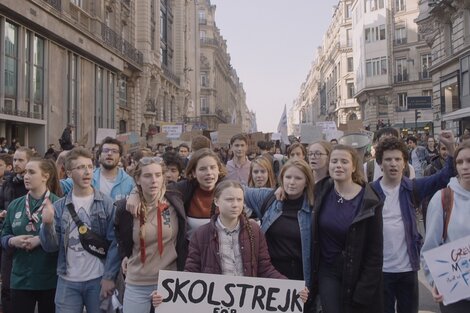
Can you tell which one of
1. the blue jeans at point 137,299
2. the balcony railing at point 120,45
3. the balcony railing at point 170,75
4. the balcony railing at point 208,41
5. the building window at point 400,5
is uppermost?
the balcony railing at point 208,41

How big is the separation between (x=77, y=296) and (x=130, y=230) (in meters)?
0.76

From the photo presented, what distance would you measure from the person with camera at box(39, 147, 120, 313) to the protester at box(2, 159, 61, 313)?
19 cm

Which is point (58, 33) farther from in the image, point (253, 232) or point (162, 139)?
point (253, 232)

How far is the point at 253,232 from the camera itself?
3.61m

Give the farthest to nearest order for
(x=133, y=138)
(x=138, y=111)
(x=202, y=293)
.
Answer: (x=138, y=111), (x=133, y=138), (x=202, y=293)

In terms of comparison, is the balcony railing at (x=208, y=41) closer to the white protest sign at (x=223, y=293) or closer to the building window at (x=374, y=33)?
the building window at (x=374, y=33)

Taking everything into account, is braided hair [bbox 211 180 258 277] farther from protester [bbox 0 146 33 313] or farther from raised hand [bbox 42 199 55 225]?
protester [bbox 0 146 33 313]

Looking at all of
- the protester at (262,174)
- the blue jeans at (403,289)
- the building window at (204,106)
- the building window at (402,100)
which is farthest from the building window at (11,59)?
the building window at (204,106)

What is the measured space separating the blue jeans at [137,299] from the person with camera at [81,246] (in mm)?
230

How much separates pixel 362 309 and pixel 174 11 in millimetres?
52482

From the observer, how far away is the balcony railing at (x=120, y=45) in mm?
28094

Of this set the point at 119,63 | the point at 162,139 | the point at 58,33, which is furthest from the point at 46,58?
the point at 119,63

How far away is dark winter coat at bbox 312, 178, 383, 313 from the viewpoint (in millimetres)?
3590

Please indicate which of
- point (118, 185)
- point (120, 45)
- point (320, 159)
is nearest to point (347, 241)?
point (320, 159)
